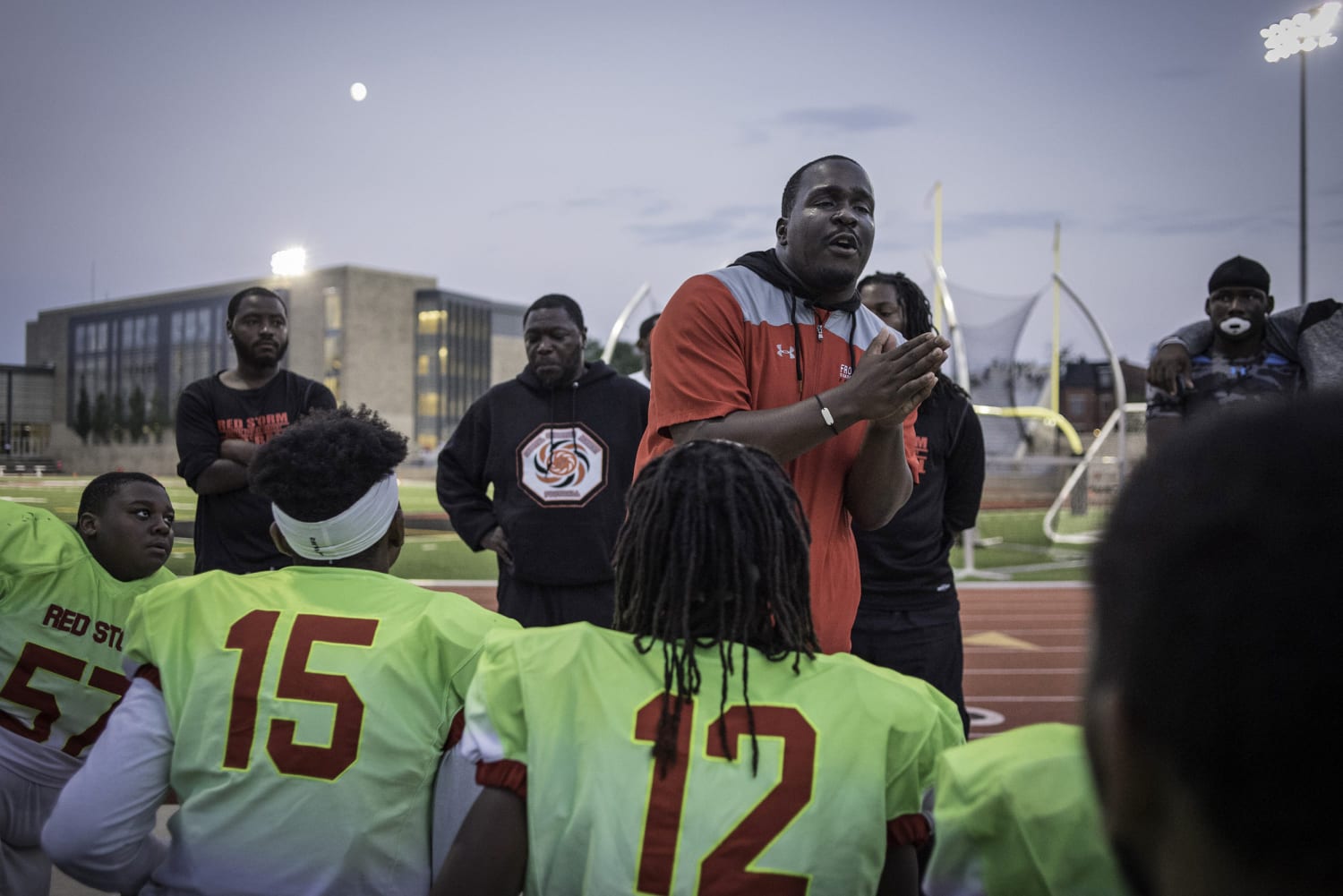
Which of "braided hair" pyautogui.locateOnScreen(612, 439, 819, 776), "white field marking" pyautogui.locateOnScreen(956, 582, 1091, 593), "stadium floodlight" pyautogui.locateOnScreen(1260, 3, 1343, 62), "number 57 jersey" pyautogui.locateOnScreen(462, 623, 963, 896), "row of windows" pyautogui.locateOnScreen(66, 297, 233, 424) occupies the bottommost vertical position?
"white field marking" pyautogui.locateOnScreen(956, 582, 1091, 593)

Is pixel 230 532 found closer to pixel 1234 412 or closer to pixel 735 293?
pixel 735 293

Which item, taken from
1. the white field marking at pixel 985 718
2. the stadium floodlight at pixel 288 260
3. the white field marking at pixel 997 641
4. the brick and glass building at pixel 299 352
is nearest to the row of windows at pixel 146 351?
the brick and glass building at pixel 299 352

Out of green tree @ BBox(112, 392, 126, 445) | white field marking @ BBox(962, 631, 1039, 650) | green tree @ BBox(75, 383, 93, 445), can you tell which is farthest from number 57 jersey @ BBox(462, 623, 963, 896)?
green tree @ BBox(112, 392, 126, 445)

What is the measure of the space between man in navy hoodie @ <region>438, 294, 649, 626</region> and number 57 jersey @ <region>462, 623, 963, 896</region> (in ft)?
8.45

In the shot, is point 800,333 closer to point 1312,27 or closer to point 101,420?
point 101,420

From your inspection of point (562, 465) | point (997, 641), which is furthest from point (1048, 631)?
point (562, 465)

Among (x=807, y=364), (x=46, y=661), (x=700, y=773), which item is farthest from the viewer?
(x=46, y=661)

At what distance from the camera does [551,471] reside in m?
4.30

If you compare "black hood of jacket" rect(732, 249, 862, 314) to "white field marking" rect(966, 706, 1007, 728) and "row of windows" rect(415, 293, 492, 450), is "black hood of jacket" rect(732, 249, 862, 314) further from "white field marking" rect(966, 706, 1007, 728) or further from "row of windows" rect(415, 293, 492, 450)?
"row of windows" rect(415, 293, 492, 450)

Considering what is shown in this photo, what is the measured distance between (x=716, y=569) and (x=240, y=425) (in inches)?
115

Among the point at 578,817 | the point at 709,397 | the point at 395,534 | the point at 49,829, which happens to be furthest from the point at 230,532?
the point at 578,817

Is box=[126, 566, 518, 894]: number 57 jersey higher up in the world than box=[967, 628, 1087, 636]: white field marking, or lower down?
higher up

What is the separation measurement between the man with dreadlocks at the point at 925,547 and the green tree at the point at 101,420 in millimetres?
6777

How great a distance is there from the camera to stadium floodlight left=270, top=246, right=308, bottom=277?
1345cm
